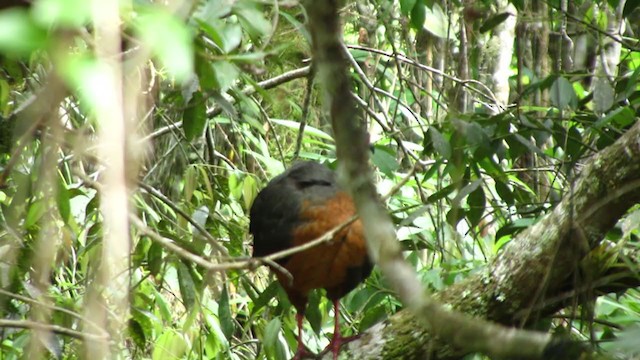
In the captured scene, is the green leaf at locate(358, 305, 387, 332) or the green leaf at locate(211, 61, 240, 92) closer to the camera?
the green leaf at locate(211, 61, 240, 92)

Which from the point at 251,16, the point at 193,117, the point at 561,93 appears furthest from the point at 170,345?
the point at 251,16

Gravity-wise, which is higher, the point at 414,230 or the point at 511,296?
the point at 414,230

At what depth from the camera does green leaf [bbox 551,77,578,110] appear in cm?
257

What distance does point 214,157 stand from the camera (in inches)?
151

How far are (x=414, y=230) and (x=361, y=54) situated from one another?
3.14 feet

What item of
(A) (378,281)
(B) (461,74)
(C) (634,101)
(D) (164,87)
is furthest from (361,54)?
(C) (634,101)

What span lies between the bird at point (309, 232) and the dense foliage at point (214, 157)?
88mm

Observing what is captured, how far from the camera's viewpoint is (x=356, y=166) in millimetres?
907

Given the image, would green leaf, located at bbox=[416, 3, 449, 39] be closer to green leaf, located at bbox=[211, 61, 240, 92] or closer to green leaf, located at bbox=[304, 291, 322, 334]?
green leaf, located at bbox=[304, 291, 322, 334]

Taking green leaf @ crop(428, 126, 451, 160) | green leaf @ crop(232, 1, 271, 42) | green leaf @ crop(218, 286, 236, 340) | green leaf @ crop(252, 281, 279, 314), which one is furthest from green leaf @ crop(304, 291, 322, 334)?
green leaf @ crop(232, 1, 271, 42)

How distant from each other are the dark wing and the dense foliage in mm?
88

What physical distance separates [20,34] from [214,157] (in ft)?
10.2

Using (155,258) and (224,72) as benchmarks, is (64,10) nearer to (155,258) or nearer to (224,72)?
(224,72)

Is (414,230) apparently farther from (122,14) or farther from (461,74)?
(122,14)
